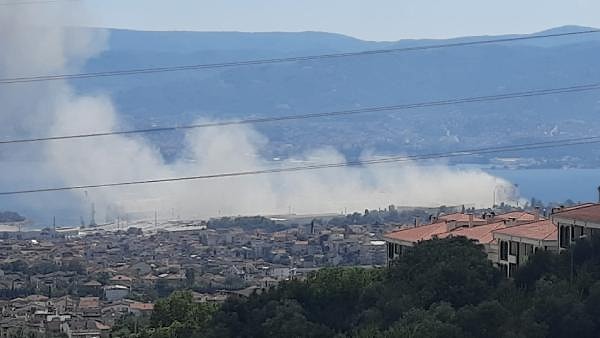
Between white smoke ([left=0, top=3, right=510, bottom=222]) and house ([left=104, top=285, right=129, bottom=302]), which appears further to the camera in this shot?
white smoke ([left=0, top=3, right=510, bottom=222])

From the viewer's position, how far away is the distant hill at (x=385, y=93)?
96.2 meters

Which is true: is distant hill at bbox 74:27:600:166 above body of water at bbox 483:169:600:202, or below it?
above

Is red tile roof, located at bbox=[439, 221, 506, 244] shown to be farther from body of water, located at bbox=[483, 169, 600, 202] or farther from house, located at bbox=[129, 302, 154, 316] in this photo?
body of water, located at bbox=[483, 169, 600, 202]

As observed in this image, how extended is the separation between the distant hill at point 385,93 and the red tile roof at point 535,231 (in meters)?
69.3

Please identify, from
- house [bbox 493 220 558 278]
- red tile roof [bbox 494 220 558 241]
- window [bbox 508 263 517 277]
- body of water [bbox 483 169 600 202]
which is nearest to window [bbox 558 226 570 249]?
house [bbox 493 220 558 278]

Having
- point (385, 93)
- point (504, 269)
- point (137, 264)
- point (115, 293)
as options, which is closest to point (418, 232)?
point (504, 269)

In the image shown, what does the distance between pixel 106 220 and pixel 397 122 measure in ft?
120

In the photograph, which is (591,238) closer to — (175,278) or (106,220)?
(175,278)

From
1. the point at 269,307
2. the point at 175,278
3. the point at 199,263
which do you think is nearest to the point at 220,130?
the point at 199,263

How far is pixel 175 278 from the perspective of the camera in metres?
43.4

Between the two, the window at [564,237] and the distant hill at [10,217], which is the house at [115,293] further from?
the distant hill at [10,217]

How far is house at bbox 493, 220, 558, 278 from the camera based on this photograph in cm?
1869

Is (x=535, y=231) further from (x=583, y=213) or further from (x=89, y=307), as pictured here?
(x=89, y=307)

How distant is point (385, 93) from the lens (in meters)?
119
